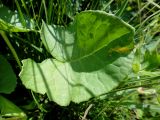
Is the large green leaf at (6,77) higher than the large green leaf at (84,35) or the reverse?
the reverse

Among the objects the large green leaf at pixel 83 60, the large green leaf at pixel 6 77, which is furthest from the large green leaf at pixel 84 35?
the large green leaf at pixel 6 77

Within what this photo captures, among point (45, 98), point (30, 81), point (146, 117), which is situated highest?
point (30, 81)

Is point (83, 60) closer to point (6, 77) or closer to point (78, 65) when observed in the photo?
point (78, 65)

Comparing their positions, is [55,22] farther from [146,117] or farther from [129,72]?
[146,117]

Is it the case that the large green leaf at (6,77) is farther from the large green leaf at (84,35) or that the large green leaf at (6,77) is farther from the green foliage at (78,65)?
the large green leaf at (84,35)

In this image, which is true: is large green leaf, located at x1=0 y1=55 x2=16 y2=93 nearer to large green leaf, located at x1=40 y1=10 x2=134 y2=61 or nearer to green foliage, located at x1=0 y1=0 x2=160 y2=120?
green foliage, located at x1=0 y1=0 x2=160 y2=120

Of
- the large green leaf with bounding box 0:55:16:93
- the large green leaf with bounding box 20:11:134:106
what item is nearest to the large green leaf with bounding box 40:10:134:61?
the large green leaf with bounding box 20:11:134:106

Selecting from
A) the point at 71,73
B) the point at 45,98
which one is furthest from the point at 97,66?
the point at 45,98

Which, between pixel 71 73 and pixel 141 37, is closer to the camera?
pixel 71 73
